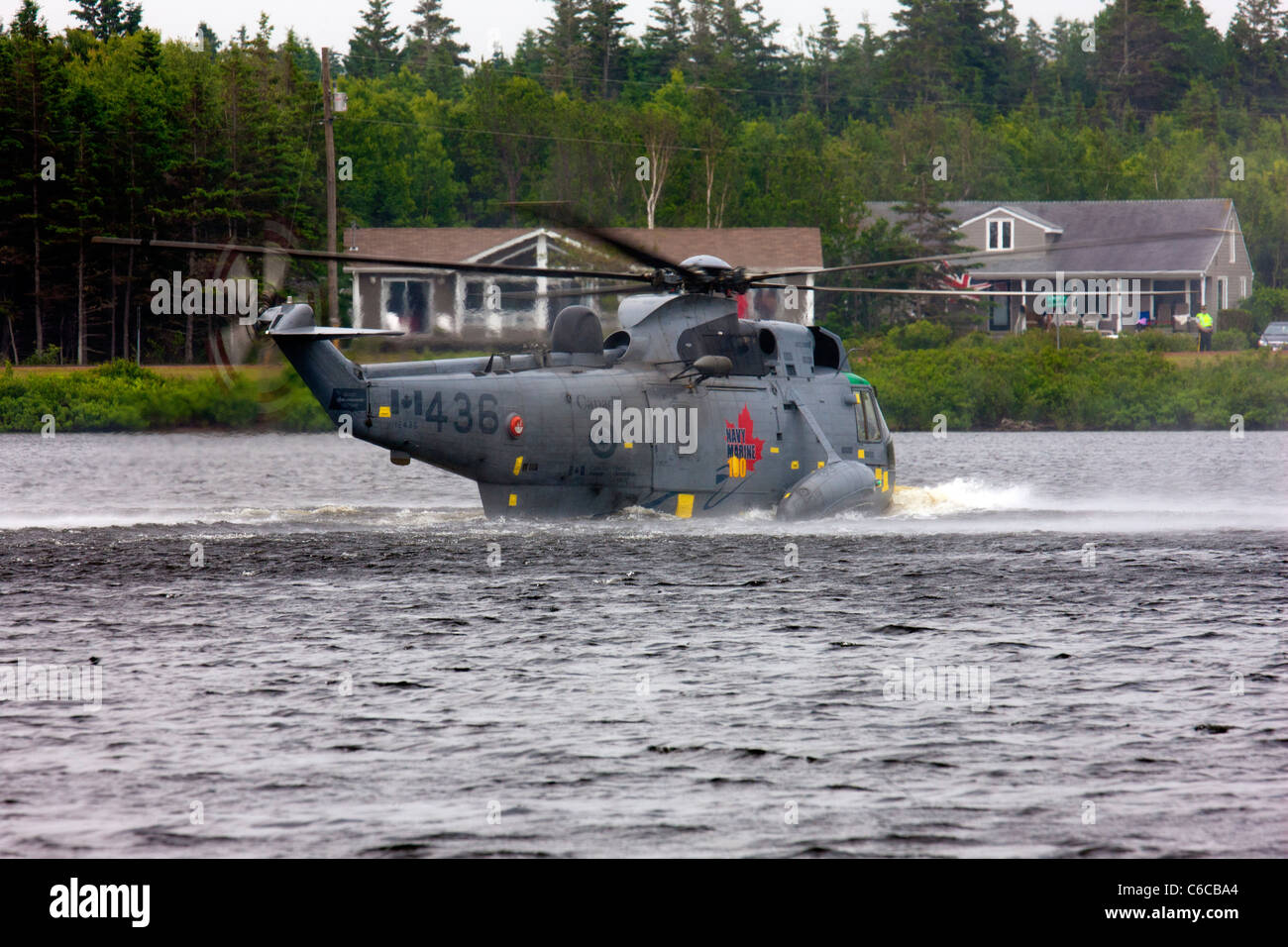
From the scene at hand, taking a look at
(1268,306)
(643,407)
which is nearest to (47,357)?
(643,407)

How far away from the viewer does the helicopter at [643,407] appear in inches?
923

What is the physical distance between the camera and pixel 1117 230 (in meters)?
97.9

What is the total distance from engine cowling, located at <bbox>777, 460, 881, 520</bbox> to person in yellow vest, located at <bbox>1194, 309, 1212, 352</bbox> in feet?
201

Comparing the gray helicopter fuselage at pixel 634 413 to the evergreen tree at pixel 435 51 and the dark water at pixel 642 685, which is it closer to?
the dark water at pixel 642 685

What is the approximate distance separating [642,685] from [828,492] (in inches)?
512

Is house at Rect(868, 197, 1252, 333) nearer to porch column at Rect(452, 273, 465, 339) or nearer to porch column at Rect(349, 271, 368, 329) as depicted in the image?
porch column at Rect(452, 273, 465, 339)

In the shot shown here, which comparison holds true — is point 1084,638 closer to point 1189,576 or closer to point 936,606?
point 936,606

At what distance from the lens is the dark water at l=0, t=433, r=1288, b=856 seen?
10562 mm

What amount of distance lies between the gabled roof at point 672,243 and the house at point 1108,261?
14664mm

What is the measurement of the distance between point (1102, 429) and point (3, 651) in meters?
64.5

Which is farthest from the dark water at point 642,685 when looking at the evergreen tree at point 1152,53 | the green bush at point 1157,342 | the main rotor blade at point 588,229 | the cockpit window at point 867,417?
the evergreen tree at point 1152,53

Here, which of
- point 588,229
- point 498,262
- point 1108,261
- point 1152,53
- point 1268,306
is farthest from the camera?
Answer: point 1152,53

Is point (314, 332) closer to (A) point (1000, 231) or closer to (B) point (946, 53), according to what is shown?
(A) point (1000, 231)

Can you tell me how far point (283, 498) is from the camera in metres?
35.3
